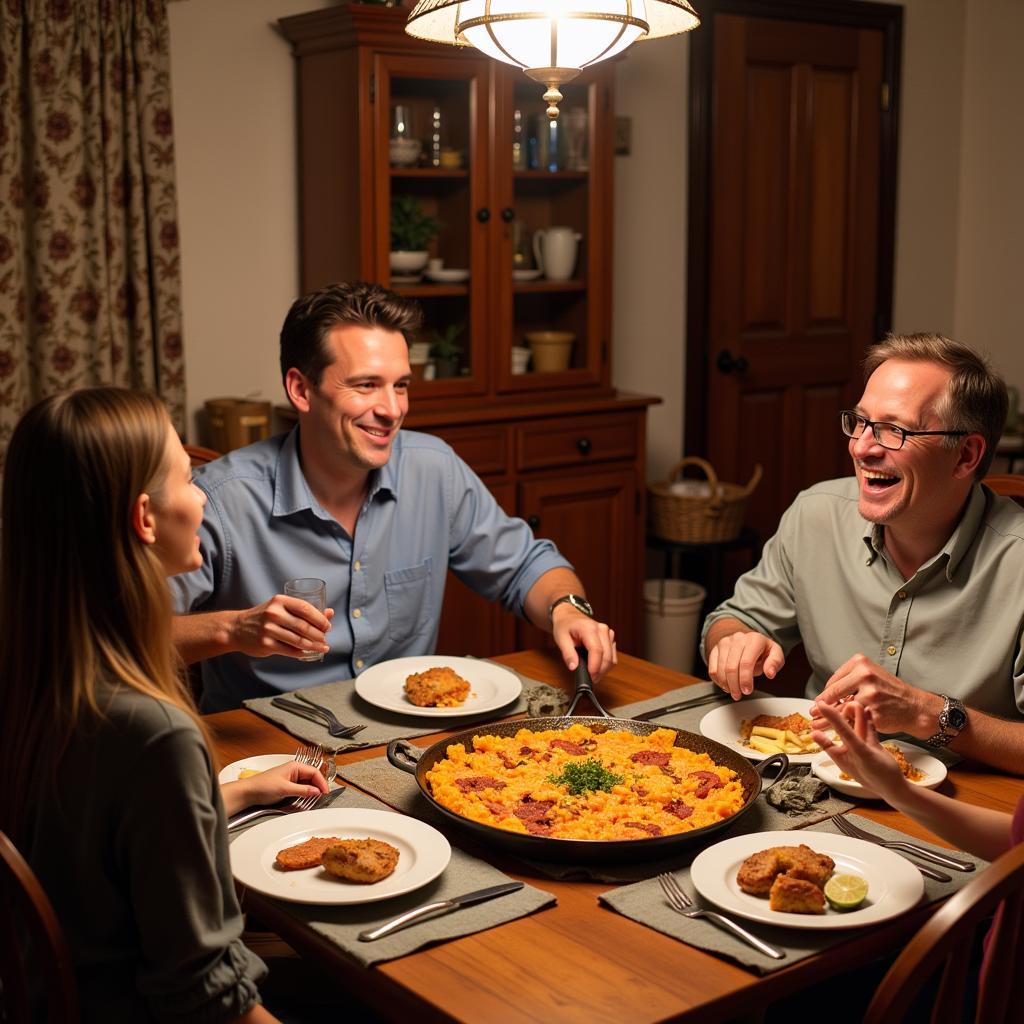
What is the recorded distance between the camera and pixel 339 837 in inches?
61.4

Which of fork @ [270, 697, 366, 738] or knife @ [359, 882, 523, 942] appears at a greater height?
fork @ [270, 697, 366, 738]

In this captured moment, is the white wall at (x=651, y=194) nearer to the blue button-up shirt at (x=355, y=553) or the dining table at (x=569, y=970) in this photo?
the blue button-up shirt at (x=355, y=553)

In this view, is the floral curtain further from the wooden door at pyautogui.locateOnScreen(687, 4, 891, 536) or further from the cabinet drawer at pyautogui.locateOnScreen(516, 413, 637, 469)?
the wooden door at pyautogui.locateOnScreen(687, 4, 891, 536)

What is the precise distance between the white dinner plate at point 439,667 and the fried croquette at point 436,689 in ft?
0.05

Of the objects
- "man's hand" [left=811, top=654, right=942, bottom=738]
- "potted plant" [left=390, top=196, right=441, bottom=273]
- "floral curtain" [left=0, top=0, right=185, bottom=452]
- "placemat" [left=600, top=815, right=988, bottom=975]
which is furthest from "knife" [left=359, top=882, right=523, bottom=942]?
"potted plant" [left=390, top=196, right=441, bottom=273]

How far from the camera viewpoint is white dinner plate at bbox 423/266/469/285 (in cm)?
380

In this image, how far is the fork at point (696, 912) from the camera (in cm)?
130

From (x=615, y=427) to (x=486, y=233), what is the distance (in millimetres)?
744

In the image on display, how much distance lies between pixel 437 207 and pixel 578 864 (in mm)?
2742

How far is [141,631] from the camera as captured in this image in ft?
4.27

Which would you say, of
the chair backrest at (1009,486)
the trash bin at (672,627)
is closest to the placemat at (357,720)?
the chair backrest at (1009,486)

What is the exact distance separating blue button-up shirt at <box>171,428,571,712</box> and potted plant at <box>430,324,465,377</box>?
1.27 m

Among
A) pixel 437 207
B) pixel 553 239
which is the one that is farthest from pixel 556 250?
pixel 437 207

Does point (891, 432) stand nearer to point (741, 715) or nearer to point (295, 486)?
point (741, 715)
